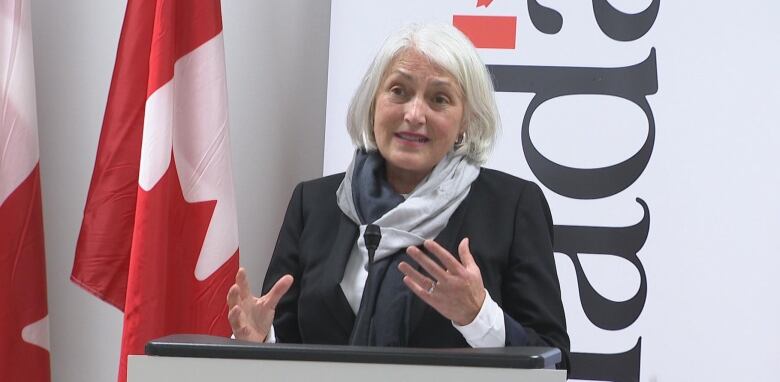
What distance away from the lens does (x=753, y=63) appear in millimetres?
3131

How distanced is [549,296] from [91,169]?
1.67m

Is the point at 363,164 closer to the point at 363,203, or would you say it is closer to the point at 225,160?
the point at 363,203

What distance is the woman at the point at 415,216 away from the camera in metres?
2.37

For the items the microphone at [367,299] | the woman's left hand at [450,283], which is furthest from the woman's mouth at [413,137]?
the woman's left hand at [450,283]

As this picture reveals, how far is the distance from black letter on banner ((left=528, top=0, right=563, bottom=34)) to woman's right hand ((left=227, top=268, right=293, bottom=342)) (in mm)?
1486

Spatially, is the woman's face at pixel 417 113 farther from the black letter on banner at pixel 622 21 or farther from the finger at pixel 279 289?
the black letter on banner at pixel 622 21

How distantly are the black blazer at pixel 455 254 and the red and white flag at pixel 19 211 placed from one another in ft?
2.80

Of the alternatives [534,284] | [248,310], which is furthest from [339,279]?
[534,284]

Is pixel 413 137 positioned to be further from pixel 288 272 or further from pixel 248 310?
pixel 248 310

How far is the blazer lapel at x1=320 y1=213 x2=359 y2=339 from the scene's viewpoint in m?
2.38

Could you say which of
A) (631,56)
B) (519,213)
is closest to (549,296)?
(519,213)

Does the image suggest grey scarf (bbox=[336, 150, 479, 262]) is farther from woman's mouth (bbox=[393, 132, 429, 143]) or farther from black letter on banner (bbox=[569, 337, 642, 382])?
black letter on banner (bbox=[569, 337, 642, 382])

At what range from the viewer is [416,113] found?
8.05ft

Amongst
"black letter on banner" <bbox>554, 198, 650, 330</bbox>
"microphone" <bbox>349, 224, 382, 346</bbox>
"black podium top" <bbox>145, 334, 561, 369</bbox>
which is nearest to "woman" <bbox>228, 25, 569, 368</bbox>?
"microphone" <bbox>349, 224, 382, 346</bbox>
